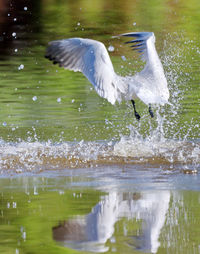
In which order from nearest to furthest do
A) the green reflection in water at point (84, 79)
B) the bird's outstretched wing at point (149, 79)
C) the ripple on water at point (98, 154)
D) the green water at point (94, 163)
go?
the green water at point (94, 163) < the ripple on water at point (98, 154) < the bird's outstretched wing at point (149, 79) < the green reflection in water at point (84, 79)

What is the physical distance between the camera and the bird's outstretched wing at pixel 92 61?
8375 millimetres

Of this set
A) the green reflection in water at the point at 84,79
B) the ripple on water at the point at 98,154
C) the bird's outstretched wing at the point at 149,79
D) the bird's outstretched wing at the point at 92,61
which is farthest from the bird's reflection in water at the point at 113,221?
the green reflection in water at the point at 84,79

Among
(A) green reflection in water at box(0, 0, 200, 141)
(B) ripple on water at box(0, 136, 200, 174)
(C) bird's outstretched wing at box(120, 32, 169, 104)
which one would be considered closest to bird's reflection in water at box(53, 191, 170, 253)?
(B) ripple on water at box(0, 136, 200, 174)

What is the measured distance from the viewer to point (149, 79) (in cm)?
894

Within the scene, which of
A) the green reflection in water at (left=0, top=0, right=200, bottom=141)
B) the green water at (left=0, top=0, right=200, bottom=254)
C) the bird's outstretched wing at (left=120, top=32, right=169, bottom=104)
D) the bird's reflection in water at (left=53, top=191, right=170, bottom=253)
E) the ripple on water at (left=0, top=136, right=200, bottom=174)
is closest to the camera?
the bird's reflection in water at (left=53, top=191, right=170, bottom=253)

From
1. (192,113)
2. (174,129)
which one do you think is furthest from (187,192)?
(192,113)

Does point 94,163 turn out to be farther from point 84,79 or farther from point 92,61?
point 84,79

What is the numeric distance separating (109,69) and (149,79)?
73 cm

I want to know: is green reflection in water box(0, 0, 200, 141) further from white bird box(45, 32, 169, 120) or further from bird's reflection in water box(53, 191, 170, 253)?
bird's reflection in water box(53, 191, 170, 253)

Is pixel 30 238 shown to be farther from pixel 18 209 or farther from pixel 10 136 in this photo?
pixel 10 136

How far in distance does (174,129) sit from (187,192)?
12.5 feet

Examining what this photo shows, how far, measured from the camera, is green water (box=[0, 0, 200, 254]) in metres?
5.47

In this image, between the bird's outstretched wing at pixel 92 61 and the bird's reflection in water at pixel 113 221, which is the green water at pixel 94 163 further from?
the bird's outstretched wing at pixel 92 61

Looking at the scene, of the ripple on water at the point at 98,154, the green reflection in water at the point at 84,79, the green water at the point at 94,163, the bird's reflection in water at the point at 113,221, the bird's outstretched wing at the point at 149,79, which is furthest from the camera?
the green reflection in water at the point at 84,79
